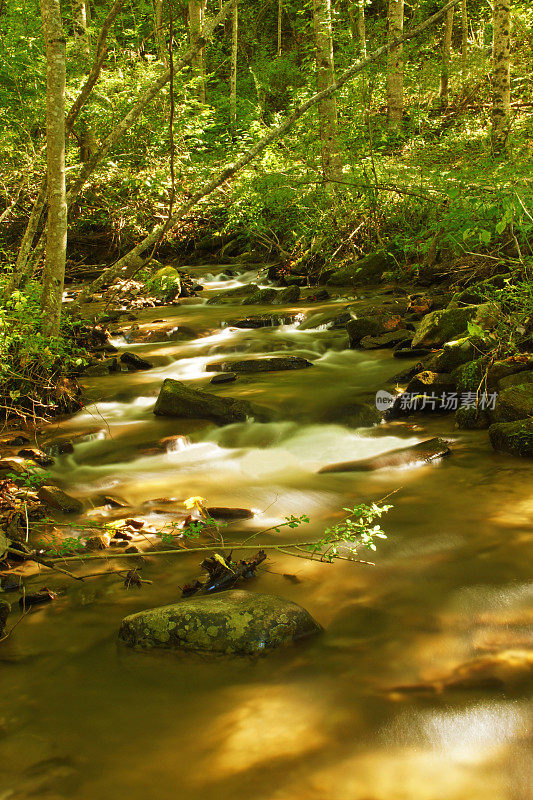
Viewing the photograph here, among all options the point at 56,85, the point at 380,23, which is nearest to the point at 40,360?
the point at 56,85

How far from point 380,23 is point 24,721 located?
28338 millimetres

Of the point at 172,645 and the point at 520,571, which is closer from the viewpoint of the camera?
the point at 172,645

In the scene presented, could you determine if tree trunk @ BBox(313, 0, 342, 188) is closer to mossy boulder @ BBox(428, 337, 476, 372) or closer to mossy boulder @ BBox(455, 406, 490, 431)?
mossy boulder @ BBox(428, 337, 476, 372)

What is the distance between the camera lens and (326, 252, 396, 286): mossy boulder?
11.9 metres

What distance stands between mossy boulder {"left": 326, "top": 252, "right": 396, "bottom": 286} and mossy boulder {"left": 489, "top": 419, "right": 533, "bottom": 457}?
7351mm

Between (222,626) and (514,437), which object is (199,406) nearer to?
(514,437)

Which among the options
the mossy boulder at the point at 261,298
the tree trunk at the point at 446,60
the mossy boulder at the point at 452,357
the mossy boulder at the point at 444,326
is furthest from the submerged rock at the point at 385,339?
the tree trunk at the point at 446,60

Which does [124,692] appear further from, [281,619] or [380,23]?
[380,23]

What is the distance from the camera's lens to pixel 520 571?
3.35 m

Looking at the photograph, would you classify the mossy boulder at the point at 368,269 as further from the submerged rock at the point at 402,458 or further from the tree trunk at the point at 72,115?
the submerged rock at the point at 402,458

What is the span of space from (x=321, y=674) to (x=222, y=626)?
19.1 inches

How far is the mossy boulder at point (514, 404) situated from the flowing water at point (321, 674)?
0.33 metres

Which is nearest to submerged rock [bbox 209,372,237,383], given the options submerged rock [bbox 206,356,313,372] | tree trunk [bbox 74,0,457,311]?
submerged rock [bbox 206,356,313,372]

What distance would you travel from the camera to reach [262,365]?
820 cm
